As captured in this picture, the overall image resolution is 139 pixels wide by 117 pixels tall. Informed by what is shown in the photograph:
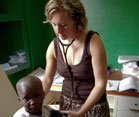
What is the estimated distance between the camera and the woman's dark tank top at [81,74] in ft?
3.71

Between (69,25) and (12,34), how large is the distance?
119cm

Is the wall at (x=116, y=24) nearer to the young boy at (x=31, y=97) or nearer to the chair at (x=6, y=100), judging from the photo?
the chair at (x=6, y=100)

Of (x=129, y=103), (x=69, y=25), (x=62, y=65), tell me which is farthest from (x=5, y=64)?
(x=129, y=103)

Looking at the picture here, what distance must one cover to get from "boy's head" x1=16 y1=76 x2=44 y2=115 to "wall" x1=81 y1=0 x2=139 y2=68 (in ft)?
5.01

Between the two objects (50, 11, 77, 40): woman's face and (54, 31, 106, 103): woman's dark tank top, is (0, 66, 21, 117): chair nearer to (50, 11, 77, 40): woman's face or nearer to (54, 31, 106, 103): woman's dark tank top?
(54, 31, 106, 103): woman's dark tank top

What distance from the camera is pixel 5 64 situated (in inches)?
76.9

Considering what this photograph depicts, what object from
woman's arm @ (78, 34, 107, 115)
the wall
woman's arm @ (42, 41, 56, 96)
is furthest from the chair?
the wall

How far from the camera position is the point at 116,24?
2.24m

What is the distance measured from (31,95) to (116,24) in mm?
1606

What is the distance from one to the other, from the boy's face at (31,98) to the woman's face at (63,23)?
1.10 ft

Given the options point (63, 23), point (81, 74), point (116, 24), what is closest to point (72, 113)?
point (81, 74)

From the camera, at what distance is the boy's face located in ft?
3.06

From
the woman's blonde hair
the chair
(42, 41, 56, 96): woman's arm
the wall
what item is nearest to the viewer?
the woman's blonde hair

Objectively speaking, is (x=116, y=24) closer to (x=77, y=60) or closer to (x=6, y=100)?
(x=77, y=60)
